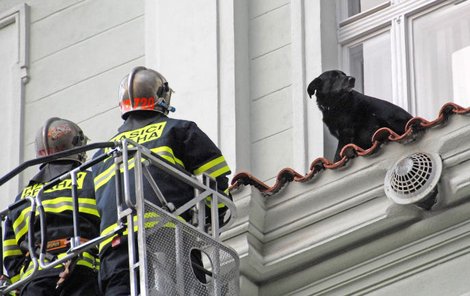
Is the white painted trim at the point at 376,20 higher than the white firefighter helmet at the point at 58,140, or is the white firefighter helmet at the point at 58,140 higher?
the white painted trim at the point at 376,20

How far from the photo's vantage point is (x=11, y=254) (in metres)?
11.7

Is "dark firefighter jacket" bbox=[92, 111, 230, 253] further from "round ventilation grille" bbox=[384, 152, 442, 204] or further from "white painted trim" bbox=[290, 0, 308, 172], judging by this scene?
"white painted trim" bbox=[290, 0, 308, 172]

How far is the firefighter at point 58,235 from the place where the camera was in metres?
11.3

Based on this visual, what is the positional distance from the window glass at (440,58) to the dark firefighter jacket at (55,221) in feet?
7.11

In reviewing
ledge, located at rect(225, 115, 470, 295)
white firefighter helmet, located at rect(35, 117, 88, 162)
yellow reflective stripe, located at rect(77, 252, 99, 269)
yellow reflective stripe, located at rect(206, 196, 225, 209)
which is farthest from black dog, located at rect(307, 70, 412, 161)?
yellow reflective stripe, located at rect(77, 252, 99, 269)

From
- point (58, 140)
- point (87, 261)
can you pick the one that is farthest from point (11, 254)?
point (58, 140)

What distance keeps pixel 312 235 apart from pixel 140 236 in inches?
81.6

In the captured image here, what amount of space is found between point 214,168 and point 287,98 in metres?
2.06

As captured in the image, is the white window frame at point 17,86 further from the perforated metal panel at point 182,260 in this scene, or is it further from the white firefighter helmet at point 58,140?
the perforated metal panel at point 182,260

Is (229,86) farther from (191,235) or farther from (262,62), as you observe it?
(191,235)

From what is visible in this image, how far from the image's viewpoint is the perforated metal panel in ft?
33.6

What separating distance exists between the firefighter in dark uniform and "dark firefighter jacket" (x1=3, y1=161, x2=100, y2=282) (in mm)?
256

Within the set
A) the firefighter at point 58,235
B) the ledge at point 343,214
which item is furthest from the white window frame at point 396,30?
the firefighter at point 58,235

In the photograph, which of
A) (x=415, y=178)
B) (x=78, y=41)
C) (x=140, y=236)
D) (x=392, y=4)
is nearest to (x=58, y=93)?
(x=78, y=41)
